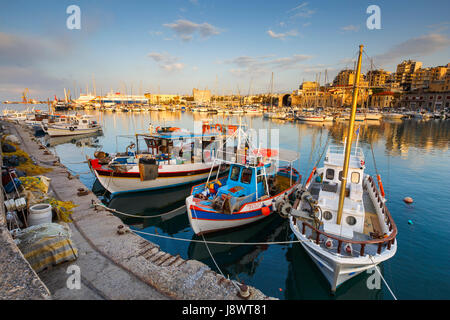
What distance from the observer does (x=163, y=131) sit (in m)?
20.3

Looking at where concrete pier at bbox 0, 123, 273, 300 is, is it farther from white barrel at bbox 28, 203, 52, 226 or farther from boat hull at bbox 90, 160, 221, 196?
boat hull at bbox 90, 160, 221, 196

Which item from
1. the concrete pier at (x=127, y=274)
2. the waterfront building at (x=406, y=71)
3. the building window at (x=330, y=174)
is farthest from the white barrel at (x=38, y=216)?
the waterfront building at (x=406, y=71)

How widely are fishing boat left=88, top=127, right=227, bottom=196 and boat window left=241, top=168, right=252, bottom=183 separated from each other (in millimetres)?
2757

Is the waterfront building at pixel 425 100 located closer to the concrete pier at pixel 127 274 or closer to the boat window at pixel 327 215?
the boat window at pixel 327 215

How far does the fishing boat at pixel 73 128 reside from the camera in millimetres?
46812

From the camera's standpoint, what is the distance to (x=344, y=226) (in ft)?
32.2

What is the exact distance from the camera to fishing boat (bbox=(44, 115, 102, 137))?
154ft

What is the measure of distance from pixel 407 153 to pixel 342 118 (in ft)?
190

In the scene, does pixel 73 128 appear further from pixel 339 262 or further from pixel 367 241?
pixel 367 241

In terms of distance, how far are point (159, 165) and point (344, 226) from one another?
13.7 metres

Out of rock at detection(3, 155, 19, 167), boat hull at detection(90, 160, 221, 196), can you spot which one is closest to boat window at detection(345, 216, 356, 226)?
boat hull at detection(90, 160, 221, 196)

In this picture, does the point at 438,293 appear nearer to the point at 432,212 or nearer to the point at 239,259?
the point at 239,259

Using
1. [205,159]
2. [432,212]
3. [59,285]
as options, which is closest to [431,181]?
[432,212]

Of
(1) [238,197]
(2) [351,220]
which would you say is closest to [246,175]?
(1) [238,197]
